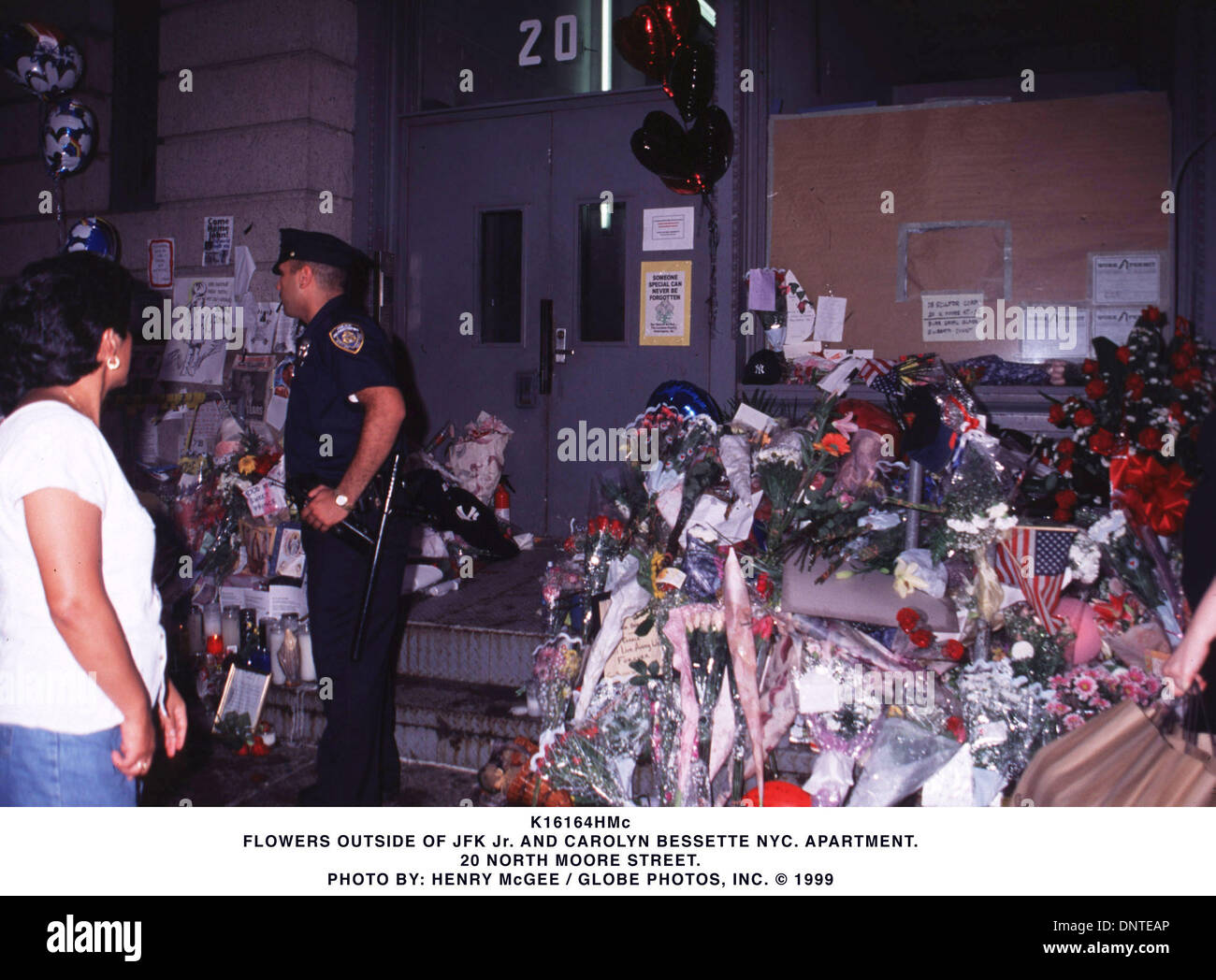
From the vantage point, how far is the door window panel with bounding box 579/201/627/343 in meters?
5.95

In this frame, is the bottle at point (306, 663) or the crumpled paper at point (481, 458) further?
the crumpled paper at point (481, 458)

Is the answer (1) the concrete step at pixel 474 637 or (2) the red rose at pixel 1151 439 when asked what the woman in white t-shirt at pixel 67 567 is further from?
(2) the red rose at pixel 1151 439

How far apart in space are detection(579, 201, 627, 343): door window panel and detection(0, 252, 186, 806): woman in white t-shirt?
4255 millimetres

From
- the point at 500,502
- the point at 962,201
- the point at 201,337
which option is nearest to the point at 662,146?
the point at 962,201

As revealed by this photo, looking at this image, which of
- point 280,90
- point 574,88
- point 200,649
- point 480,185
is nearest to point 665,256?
point 480,185

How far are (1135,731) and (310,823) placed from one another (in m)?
2.31

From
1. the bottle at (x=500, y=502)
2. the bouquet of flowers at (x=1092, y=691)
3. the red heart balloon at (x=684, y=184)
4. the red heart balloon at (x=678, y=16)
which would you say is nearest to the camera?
the bouquet of flowers at (x=1092, y=691)

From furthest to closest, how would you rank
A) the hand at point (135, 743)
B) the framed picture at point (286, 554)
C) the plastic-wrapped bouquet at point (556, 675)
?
the framed picture at point (286, 554)
the plastic-wrapped bouquet at point (556, 675)
the hand at point (135, 743)

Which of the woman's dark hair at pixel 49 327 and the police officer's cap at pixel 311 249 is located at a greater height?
the police officer's cap at pixel 311 249

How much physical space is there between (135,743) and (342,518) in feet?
Answer: 4.63

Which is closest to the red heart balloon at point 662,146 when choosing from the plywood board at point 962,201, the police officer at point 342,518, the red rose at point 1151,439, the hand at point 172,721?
the plywood board at point 962,201

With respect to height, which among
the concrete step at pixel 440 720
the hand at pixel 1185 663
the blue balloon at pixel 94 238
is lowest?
the concrete step at pixel 440 720

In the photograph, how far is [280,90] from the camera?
612 cm

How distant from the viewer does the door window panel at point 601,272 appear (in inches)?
234
